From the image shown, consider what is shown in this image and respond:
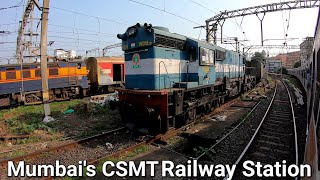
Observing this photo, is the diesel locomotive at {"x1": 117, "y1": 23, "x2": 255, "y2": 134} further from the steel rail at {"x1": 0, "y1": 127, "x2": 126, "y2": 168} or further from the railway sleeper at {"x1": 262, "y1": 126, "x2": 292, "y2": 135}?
the railway sleeper at {"x1": 262, "y1": 126, "x2": 292, "y2": 135}

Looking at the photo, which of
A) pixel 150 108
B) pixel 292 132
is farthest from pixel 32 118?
pixel 292 132

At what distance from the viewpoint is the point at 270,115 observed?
12156 millimetres

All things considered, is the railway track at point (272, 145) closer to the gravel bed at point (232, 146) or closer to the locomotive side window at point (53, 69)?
the gravel bed at point (232, 146)

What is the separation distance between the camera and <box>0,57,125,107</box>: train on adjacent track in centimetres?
1584

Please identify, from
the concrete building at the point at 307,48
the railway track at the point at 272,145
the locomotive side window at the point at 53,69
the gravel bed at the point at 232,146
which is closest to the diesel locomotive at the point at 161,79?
the gravel bed at the point at 232,146

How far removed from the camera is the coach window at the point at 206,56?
1016 cm

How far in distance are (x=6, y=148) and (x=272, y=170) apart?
7796 mm

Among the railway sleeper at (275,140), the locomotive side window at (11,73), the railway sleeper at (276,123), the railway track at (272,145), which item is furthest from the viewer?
the locomotive side window at (11,73)

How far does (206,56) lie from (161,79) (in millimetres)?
2997

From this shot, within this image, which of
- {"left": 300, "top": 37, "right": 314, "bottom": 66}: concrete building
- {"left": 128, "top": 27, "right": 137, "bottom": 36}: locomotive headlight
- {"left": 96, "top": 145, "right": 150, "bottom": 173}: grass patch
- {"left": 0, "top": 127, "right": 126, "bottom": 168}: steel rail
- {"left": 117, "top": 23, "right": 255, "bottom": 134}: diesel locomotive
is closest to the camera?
{"left": 96, "top": 145, "right": 150, "bottom": 173}: grass patch

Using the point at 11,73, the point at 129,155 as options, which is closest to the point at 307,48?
the point at 129,155

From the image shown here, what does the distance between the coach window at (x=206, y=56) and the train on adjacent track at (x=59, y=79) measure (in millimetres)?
11997

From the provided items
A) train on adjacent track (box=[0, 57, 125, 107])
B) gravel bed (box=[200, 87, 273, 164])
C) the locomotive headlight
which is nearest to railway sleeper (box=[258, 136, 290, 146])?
gravel bed (box=[200, 87, 273, 164])

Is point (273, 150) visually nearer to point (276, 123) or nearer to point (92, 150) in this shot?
point (276, 123)
